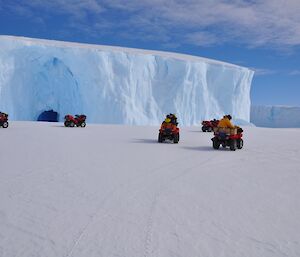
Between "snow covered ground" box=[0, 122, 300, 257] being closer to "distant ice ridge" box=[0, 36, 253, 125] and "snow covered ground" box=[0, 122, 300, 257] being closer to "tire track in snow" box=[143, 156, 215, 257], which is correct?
"tire track in snow" box=[143, 156, 215, 257]

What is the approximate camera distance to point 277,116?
6556 centimetres

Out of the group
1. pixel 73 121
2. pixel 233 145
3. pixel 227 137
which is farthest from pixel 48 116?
Result: pixel 233 145

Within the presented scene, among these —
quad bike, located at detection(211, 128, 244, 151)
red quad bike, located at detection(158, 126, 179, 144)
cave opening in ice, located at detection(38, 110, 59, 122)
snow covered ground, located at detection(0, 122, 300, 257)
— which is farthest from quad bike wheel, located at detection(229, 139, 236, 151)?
cave opening in ice, located at detection(38, 110, 59, 122)

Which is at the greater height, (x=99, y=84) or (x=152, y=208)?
(x=99, y=84)

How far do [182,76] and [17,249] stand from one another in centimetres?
3327

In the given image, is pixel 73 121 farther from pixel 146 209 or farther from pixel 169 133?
pixel 146 209

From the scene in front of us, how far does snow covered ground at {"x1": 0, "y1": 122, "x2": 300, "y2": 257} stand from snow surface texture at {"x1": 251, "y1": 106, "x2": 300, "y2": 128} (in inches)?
2392

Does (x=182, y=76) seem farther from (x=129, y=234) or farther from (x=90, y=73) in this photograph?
(x=129, y=234)

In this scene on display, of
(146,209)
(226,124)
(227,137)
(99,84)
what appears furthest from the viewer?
(99,84)

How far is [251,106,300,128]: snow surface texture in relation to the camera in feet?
212

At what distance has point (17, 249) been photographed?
3025 millimetres

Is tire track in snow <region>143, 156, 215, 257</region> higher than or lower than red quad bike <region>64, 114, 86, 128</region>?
lower

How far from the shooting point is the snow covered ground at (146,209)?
3.15m

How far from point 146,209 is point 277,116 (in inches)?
2568
